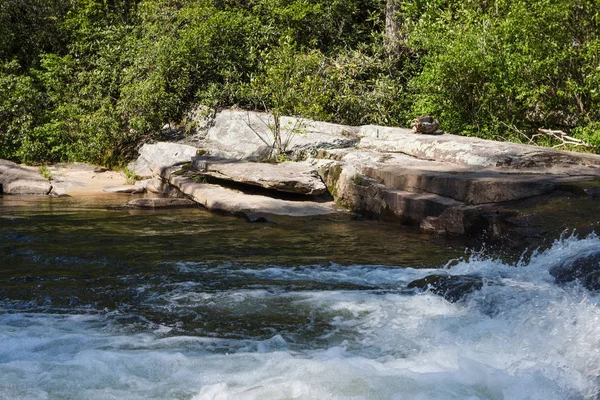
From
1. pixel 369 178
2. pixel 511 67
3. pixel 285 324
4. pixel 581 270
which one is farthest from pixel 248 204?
pixel 511 67

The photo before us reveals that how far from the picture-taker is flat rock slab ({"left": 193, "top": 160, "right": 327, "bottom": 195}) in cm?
1062

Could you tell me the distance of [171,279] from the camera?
6.12 m

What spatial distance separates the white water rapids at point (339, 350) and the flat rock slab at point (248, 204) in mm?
4258

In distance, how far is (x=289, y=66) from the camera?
13.3 meters

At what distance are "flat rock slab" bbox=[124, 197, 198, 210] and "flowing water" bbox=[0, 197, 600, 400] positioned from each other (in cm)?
340

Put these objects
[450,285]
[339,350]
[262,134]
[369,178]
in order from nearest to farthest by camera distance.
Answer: [339,350]
[450,285]
[369,178]
[262,134]

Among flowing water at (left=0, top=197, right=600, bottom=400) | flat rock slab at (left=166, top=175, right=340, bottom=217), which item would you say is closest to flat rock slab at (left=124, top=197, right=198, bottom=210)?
flat rock slab at (left=166, top=175, right=340, bottom=217)

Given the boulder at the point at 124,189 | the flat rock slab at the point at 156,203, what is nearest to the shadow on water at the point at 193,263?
the flat rock slab at the point at 156,203

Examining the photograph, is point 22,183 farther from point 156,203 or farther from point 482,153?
point 482,153

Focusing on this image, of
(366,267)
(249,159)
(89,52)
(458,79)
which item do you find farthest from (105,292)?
(89,52)

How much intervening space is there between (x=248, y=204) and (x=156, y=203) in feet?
6.80

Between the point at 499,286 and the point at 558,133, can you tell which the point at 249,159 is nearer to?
the point at 558,133

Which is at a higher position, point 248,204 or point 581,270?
point 581,270

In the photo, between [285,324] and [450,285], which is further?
[450,285]
